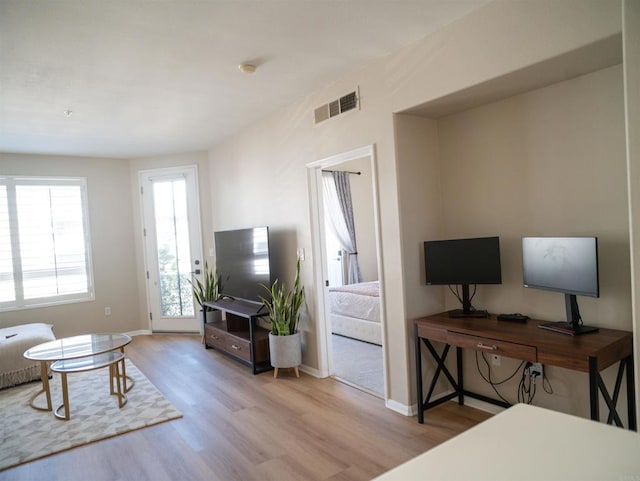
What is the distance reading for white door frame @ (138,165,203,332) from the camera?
20.2ft

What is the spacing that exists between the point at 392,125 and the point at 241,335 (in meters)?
2.86

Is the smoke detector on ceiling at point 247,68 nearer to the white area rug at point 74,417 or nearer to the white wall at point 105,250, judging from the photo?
the white area rug at point 74,417

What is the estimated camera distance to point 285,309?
4.10 metres

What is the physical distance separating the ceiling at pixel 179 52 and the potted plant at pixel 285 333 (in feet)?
6.08

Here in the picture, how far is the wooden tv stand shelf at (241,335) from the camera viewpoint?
4.28m

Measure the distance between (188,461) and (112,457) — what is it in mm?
559

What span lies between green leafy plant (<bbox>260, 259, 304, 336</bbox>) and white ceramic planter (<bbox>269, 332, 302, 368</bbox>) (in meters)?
0.06

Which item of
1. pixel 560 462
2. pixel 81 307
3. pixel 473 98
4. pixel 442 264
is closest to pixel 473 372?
pixel 442 264

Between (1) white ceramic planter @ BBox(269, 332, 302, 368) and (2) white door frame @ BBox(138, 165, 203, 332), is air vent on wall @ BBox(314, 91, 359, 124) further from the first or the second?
(2) white door frame @ BBox(138, 165, 203, 332)

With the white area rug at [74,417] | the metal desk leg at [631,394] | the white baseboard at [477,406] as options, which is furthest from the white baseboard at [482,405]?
the white area rug at [74,417]

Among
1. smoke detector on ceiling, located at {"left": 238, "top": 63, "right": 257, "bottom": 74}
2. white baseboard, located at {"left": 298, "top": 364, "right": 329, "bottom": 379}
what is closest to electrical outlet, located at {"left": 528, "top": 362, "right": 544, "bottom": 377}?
white baseboard, located at {"left": 298, "top": 364, "right": 329, "bottom": 379}

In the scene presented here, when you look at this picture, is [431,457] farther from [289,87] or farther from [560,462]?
[289,87]

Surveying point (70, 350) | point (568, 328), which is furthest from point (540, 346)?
point (70, 350)

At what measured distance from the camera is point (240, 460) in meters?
2.64
